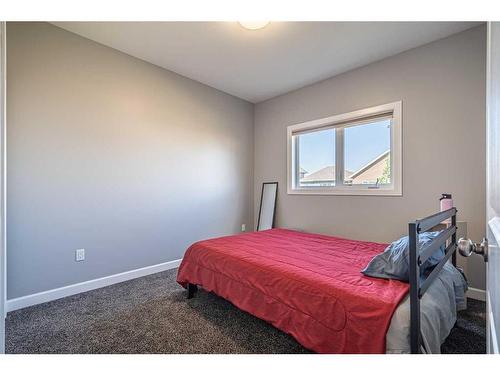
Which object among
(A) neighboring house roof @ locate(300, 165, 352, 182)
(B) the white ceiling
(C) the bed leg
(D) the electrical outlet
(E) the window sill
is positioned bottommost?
(C) the bed leg

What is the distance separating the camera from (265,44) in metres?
2.43

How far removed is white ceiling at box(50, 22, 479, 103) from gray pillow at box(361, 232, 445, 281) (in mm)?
1942

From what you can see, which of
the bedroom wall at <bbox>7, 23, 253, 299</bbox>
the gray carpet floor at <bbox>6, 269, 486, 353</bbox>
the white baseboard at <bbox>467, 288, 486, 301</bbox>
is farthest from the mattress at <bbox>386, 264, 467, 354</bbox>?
the bedroom wall at <bbox>7, 23, 253, 299</bbox>

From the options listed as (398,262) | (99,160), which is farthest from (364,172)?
(99,160)

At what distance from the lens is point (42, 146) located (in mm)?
2104

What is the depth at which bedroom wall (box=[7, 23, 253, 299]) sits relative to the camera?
2016 millimetres

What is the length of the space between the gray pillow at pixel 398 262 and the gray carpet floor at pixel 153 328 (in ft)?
1.94

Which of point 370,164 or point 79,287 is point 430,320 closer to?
point 370,164

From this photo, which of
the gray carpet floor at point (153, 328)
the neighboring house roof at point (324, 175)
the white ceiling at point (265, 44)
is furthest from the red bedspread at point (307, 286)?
the white ceiling at point (265, 44)

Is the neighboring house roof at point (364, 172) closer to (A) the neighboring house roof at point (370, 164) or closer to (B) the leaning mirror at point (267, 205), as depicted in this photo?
(A) the neighboring house roof at point (370, 164)

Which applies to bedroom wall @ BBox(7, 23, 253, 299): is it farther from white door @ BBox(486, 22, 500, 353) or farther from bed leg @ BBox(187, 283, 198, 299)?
white door @ BBox(486, 22, 500, 353)
